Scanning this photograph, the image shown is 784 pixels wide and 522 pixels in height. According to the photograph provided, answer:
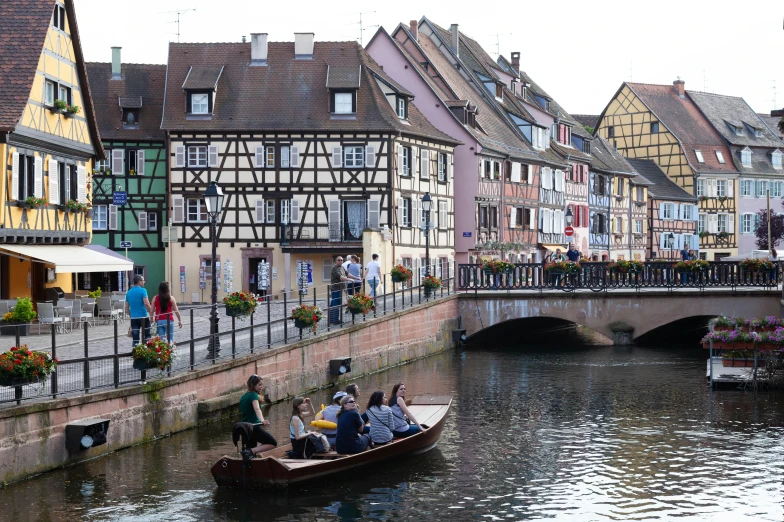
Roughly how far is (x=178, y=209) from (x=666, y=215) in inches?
1723

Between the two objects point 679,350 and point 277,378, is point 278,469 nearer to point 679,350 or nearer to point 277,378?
point 277,378

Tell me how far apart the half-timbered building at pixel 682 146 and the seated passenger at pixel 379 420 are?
70354 millimetres

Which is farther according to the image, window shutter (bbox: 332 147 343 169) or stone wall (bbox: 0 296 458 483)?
window shutter (bbox: 332 147 343 169)

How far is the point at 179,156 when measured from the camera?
53500 millimetres

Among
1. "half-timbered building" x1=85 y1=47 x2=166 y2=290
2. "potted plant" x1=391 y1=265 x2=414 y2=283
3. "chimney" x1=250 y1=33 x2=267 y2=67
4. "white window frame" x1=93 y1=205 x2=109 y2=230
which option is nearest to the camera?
"potted plant" x1=391 y1=265 x2=414 y2=283

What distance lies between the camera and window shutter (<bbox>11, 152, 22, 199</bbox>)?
33.0 meters

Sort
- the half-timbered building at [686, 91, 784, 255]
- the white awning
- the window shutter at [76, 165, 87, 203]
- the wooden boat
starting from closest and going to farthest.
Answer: the wooden boat
the white awning
the window shutter at [76, 165, 87, 203]
the half-timbered building at [686, 91, 784, 255]

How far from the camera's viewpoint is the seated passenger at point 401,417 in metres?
21.6

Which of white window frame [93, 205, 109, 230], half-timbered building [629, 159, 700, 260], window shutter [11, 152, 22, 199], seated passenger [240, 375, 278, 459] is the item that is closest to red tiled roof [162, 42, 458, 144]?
white window frame [93, 205, 109, 230]

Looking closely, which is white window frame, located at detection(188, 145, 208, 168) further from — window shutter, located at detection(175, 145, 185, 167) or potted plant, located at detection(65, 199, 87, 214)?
potted plant, located at detection(65, 199, 87, 214)

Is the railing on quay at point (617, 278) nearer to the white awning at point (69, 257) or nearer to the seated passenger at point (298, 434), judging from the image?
the white awning at point (69, 257)

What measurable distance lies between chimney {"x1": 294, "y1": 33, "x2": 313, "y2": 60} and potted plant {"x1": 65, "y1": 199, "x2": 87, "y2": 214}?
64.2ft

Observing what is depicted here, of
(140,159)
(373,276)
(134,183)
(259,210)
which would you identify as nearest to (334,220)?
(259,210)

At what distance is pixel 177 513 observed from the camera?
1733 cm
